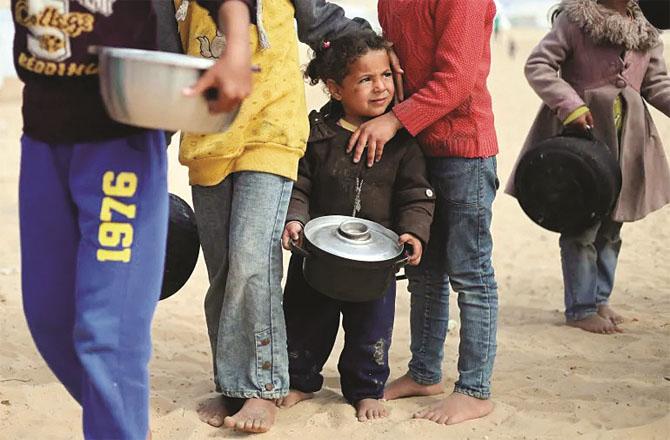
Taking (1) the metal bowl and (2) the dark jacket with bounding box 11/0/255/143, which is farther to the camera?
(2) the dark jacket with bounding box 11/0/255/143

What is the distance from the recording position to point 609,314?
575 centimetres

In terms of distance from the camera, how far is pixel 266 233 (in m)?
3.73

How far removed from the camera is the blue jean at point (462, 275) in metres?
3.99

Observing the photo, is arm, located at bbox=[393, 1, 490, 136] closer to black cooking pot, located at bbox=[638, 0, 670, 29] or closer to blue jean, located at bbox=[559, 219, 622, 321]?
black cooking pot, located at bbox=[638, 0, 670, 29]

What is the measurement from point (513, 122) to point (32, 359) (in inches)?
406

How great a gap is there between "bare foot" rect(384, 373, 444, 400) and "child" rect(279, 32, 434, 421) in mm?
138

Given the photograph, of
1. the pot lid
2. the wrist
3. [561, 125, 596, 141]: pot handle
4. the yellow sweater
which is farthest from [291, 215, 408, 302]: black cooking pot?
[561, 125, 596, 141]: pot handle

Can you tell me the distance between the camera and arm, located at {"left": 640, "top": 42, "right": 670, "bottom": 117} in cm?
559

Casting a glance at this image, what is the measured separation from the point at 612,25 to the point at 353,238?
7.63 feet

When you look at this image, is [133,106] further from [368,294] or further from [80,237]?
[368,294]

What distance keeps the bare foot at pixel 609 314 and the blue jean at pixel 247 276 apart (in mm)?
2492

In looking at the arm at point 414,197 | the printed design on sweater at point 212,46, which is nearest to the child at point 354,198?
the arm at point 414,197

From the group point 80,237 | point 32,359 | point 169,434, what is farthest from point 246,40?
point 32,359

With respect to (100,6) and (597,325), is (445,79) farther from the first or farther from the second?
(597,325)
